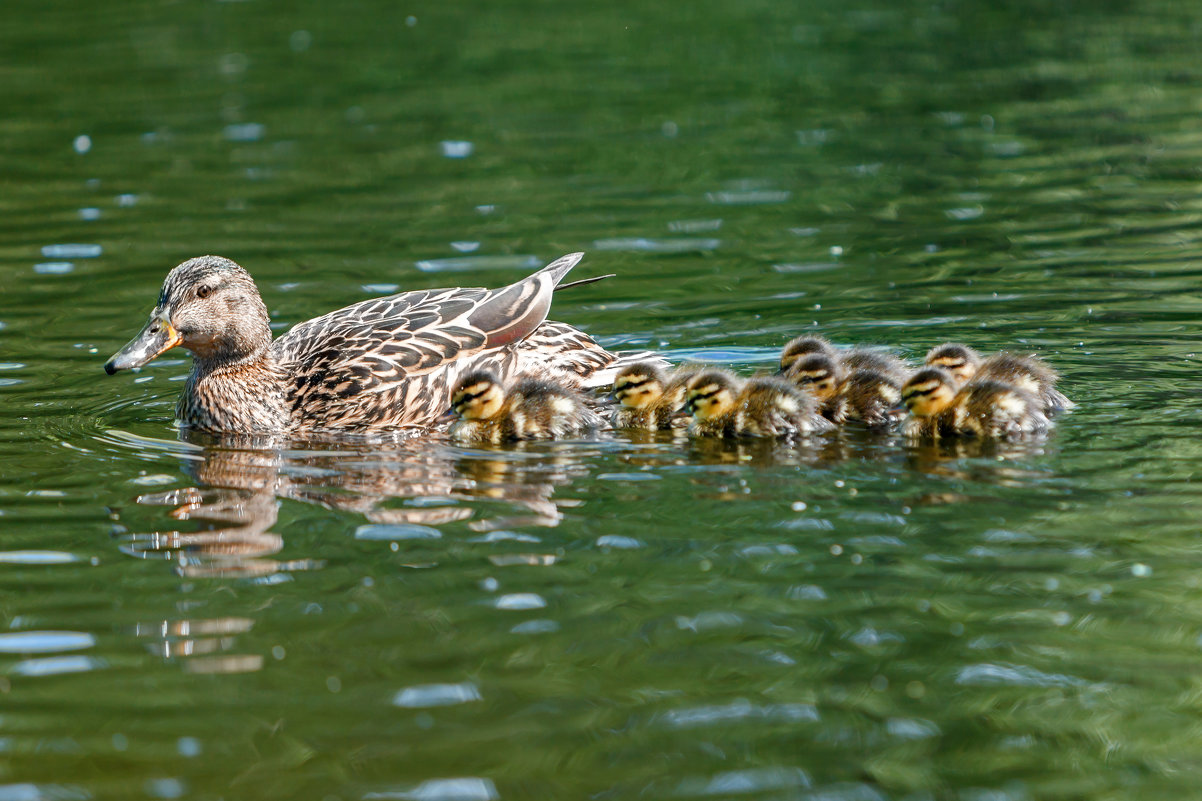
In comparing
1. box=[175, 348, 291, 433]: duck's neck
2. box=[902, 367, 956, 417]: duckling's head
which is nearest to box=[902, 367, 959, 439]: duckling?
box=[902, 367, 956, 417]: duckling's head

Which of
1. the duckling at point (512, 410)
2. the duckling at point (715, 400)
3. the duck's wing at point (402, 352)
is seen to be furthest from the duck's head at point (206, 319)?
the duckling at point (715, 400)

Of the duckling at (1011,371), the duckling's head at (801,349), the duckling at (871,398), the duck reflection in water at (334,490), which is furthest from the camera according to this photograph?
the duckling's head at (801,349)

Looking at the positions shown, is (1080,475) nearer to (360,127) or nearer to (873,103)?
(873,103)

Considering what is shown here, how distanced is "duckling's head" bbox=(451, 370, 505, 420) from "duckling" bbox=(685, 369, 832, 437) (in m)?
0.82

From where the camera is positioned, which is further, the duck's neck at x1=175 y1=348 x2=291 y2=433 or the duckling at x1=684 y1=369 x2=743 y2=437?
the duck's neck at x1=175 y1=348 x2=291 y2=433

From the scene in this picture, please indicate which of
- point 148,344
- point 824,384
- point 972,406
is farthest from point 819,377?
point 148,344

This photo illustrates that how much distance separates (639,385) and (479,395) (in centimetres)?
67

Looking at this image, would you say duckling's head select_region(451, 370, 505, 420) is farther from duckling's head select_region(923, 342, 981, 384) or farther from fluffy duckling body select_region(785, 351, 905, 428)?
duckling's head select_region(923, 342, 981, 384)

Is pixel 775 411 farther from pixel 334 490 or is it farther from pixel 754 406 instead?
pixel 334 490

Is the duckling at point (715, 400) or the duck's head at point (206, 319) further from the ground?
the duck's head at point (206, 319)

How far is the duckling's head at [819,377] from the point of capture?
21.0 ft

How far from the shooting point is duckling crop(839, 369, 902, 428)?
6324 mm

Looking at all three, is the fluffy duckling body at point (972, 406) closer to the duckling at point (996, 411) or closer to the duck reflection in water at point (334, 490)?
the duckling at point (996, 411)

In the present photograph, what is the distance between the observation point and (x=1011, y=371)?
6.22 m
